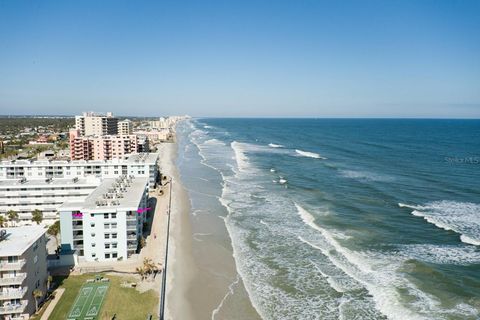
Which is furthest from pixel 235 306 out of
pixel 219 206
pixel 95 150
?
pixel 95 150

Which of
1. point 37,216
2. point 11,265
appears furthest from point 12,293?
point 37,216

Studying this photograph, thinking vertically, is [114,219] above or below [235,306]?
above

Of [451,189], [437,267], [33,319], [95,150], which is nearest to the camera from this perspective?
[33,319]

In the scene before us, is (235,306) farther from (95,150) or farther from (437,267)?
(95,150)

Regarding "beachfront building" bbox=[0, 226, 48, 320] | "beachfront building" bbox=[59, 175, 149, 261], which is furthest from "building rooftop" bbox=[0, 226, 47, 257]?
"beachfront building" bbox=[59, 175, 149, 261]

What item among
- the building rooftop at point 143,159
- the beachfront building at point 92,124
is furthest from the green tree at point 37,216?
the beachfront building at point 92,124

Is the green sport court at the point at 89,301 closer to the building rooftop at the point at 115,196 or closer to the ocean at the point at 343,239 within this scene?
the building rooftop at the point at 115,196
